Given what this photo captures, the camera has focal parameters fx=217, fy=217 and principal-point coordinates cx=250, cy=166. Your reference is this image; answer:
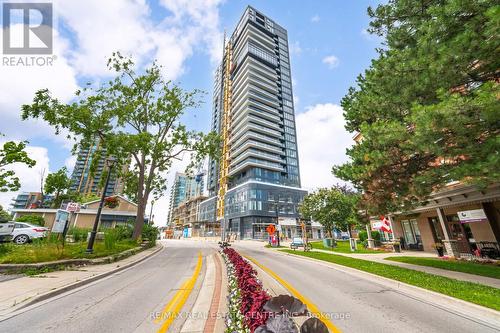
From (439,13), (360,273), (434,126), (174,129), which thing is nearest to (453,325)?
(434,126)

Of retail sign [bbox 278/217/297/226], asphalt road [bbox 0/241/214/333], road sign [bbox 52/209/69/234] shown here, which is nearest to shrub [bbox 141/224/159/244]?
road sign [bbox 52/209/69/234]

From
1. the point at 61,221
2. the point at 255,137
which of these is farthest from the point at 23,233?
the point at 255,137

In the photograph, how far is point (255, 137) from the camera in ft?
221

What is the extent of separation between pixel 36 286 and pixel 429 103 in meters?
14.2

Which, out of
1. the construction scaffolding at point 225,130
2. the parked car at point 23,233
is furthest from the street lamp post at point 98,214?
the construction scaffolding at point 225,130

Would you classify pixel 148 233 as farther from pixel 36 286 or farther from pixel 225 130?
pixel 225 130

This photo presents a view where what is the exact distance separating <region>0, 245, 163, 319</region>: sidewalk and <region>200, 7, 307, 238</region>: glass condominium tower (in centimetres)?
4967

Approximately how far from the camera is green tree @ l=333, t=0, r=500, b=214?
6.11m

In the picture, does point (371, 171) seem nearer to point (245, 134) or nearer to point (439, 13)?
point (439, 13)

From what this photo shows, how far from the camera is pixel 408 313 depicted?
5047mm

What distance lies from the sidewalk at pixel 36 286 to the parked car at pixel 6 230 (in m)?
11.2

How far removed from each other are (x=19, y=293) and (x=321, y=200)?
120 feet

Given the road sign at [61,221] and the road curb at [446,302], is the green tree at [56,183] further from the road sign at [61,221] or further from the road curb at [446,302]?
the road curb at [446,302]

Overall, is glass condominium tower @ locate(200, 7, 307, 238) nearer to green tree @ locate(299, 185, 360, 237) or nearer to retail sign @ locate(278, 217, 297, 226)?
retail sign @ locate(278, 217, 297, 226)
